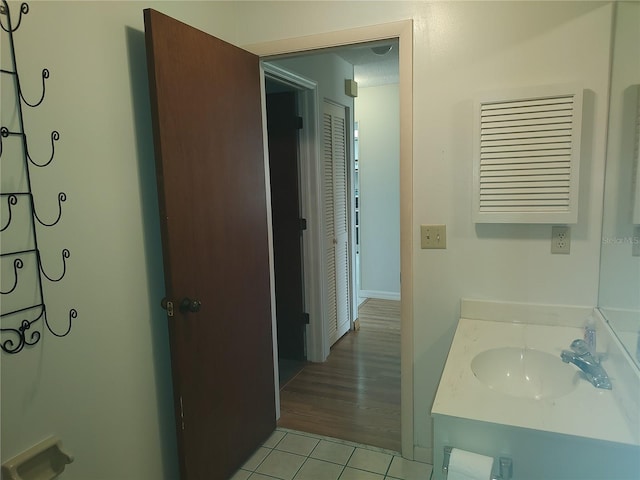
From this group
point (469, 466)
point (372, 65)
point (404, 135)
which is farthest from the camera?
point (372, 65)

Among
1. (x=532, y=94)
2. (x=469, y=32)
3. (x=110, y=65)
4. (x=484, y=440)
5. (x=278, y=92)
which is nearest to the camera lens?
(x=484, y=440)

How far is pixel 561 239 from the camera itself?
1.84 meters

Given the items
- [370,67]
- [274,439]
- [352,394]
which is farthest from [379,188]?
[274,439]

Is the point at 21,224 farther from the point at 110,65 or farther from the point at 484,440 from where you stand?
the point at 484,440

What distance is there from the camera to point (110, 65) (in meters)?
1.58

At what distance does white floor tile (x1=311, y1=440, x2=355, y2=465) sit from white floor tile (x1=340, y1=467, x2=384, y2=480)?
0.07m

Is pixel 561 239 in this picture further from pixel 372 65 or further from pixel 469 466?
pixel 372 65

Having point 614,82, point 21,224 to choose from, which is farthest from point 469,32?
point 21,224

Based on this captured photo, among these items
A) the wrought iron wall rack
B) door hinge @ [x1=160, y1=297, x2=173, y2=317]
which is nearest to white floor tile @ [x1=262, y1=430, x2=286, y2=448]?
door hinge @ [x1=160, y1=297, x2=173, y2=317]

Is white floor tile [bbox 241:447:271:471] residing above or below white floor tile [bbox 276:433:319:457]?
above

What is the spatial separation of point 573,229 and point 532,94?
58cm

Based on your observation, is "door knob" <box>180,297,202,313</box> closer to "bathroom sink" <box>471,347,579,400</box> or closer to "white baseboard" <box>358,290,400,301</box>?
"bathroom sink" <box>471,347,579,400</box>

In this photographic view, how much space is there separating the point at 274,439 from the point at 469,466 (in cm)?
158

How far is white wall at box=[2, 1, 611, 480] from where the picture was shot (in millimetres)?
1422
